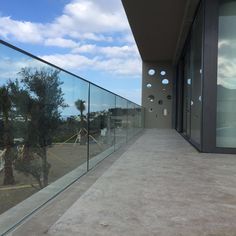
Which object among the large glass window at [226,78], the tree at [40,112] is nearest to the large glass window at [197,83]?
the large glass window at [226,78]

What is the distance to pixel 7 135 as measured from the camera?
312 centimetres

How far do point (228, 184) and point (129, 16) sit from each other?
9.94 m

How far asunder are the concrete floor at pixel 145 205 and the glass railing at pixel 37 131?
190 mm

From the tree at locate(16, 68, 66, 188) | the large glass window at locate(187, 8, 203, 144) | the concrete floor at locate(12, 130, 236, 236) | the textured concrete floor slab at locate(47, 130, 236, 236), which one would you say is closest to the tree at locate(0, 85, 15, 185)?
the tree at locate(16, 68, 66, 188)

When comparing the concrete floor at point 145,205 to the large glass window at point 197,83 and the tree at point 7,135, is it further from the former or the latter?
the large glass window at point 197,83

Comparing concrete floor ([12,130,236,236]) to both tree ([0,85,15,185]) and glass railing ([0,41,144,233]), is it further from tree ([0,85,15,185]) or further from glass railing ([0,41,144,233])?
tree ([0,85,15,185])

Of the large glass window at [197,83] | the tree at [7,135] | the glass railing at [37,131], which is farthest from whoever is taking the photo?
the large glass window at [197,83]

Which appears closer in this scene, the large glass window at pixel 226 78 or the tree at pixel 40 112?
the tree at pixel 40 112

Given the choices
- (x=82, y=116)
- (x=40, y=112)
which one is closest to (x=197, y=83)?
(x=82, y=116)

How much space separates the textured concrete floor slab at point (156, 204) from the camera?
3.23 m

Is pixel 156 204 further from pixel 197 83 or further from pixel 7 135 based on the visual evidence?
pixel 197 83

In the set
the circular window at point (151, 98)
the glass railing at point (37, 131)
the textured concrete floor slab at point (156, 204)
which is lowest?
the textured concrete floor slab at point (156, 204)

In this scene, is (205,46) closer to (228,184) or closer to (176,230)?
(228,184)

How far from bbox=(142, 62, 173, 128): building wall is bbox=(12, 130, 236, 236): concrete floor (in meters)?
18.5
